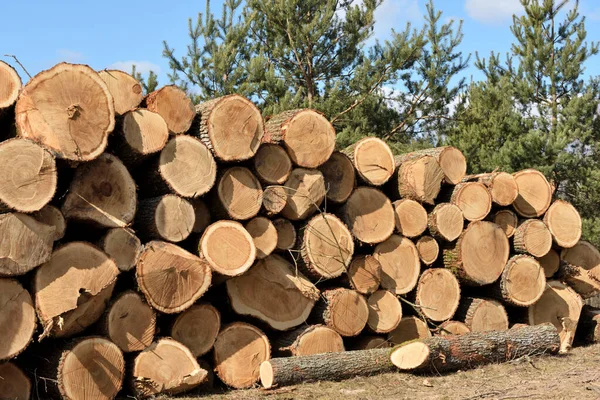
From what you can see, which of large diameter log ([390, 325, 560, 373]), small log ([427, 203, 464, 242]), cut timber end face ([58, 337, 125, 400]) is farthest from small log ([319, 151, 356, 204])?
cut timber end face ([58, 337, 125, 400])

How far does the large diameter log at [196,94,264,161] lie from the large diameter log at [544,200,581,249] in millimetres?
3403

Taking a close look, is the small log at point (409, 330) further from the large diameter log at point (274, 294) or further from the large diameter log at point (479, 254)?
the large diameter log at point (274, 294)

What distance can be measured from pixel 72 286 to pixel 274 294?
1.70m

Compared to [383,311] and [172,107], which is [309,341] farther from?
[172,107]

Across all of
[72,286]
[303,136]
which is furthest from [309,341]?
[72,286]

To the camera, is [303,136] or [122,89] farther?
[303,136]

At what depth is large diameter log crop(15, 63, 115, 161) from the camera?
430 cm

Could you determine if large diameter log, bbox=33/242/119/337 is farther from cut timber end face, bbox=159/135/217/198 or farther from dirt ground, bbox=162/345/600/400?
dirt ground, bbox=162/345/600/400

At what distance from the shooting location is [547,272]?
723 centimetres

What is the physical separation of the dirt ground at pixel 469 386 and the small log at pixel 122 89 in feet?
6.96

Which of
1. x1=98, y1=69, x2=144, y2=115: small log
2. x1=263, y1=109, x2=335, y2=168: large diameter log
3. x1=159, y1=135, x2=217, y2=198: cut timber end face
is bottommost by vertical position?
x1=159, y1=135, x2=217, y2=198: cut timber end face

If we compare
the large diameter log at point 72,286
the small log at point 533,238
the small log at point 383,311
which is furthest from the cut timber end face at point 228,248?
the small log at point 533,238

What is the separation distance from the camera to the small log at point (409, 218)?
6305mm

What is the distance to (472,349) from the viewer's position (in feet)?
19.2
